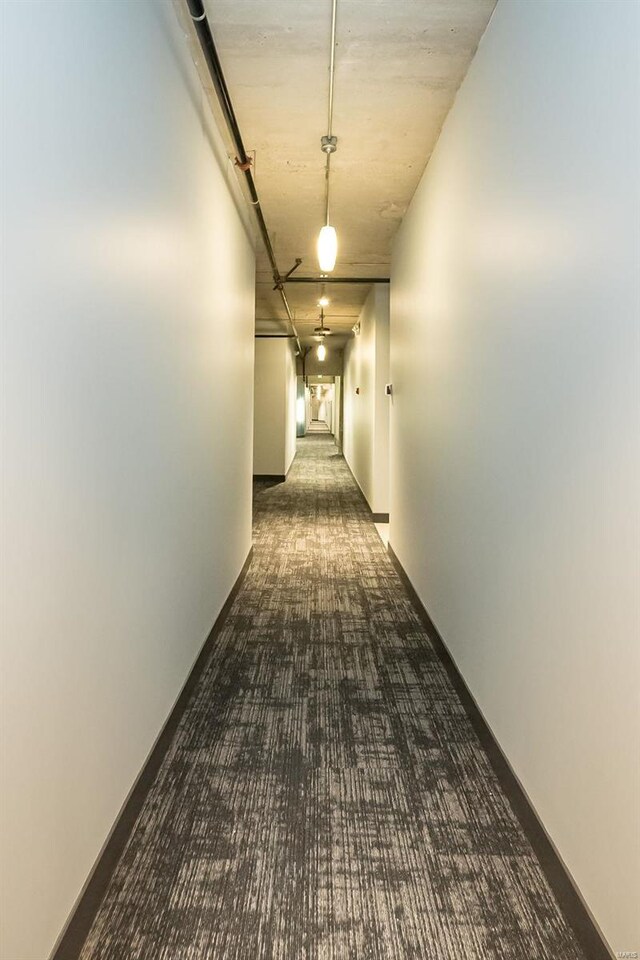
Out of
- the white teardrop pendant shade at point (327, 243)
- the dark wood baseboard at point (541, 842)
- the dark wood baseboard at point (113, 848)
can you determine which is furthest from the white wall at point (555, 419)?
the dark wood baseboard at point (113, 848)

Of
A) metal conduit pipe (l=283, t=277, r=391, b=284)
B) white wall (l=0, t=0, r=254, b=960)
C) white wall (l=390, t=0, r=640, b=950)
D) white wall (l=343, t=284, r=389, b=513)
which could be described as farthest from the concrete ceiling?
white wall (l=343, t=284, r=389, b=513)

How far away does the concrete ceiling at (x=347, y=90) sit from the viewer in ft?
7.41

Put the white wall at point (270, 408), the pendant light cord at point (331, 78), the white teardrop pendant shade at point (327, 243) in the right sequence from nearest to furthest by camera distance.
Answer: the pendant light cord at point (331, 78), the white teardrop pendant shade at point (327, 243), the white wall at point (270, 408)

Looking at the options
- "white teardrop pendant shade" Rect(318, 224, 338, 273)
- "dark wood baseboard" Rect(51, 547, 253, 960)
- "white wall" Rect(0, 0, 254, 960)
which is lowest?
"dark wood baseboard" Rect(51, 547, 253, 960)

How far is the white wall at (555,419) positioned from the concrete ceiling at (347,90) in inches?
7.9

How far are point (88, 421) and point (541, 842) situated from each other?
1.65 metres

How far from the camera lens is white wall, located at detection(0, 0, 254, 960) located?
1.08 meters

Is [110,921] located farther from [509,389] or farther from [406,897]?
[509,389]

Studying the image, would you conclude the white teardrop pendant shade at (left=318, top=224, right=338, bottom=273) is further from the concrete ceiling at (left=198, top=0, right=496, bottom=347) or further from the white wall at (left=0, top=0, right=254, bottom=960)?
the white wall at (left=0, top=0, right=254, bottom=960)

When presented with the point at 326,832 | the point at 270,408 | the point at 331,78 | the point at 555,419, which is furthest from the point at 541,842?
the point at 270,408

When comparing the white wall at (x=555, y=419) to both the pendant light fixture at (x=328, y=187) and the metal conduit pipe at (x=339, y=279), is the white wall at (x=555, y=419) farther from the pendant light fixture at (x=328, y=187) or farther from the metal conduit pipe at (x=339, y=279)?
the metal conduit pipe at (x=339, y=279)

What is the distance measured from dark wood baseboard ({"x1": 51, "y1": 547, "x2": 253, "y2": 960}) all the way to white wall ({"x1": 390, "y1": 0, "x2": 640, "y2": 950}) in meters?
1.17

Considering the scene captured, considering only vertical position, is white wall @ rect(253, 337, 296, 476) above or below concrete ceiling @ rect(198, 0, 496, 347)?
below

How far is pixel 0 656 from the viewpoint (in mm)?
1030
